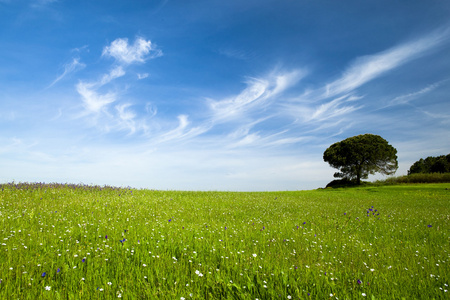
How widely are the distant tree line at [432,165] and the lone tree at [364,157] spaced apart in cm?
2841

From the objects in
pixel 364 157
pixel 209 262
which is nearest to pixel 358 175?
pixel 364 157

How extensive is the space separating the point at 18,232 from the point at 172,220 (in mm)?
4713

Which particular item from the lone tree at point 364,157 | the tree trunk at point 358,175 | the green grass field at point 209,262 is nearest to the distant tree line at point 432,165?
the lone tree at point 364,157

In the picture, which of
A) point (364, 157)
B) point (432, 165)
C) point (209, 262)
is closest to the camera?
point (209, 262)

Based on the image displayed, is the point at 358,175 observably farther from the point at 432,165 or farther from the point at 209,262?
the point at 209,262

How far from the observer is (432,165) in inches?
3162

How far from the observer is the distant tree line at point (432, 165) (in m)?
74.6

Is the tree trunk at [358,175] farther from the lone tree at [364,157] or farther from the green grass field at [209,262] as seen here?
the green grass field at [209,262]

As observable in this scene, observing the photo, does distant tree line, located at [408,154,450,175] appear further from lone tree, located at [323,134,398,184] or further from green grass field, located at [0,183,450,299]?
green grass field, located at [0,183,450,299]

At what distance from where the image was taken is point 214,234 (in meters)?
7.61

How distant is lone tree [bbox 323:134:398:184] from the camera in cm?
5688

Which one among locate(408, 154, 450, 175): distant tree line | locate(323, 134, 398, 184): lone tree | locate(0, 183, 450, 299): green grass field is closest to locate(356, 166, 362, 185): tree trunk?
locate(323, 134, 398, 184): lone tree

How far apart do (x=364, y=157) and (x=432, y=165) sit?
41265mm

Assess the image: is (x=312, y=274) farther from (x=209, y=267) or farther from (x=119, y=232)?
(x=119, y=232)
